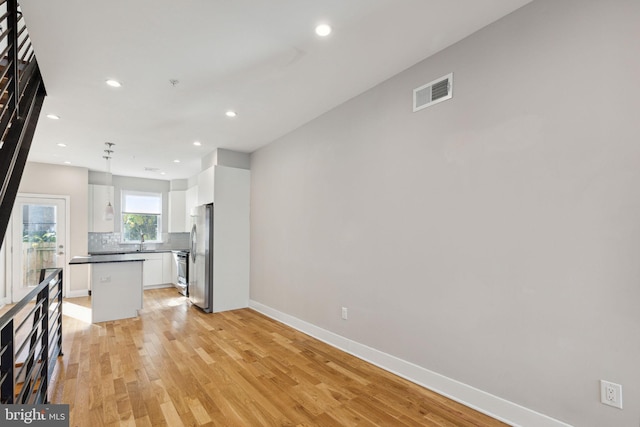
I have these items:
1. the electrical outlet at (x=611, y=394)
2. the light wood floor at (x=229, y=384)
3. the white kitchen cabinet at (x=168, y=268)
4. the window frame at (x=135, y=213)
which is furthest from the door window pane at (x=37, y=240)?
the electrical outlet at (x=611, y=394)

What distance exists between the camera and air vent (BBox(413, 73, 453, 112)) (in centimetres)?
246

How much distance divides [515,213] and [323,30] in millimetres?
1889

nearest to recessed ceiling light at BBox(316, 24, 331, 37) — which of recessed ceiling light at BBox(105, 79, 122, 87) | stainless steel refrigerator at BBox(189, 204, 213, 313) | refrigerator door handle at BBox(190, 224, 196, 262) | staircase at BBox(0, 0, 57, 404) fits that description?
staircase at BBox(0, 0, 57, 404)

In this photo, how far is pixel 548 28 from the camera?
1916 millimetres

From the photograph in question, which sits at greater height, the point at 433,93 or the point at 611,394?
the point at 433,93

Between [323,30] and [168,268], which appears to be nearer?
[323,30]

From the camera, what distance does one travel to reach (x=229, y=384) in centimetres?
262

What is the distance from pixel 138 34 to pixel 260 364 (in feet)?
10.0

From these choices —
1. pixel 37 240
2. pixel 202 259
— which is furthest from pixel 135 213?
pixel 202 259

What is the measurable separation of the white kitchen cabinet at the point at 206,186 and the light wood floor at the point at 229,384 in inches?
86.3

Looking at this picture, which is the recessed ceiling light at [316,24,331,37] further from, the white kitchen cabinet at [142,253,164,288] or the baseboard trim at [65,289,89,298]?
the baseboard trim at [65,289,89,298]

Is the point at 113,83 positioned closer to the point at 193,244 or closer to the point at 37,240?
the point at 193,244

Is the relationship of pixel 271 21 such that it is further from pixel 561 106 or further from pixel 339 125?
pixel 561 106

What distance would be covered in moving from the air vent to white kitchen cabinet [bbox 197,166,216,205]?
3571 mm
